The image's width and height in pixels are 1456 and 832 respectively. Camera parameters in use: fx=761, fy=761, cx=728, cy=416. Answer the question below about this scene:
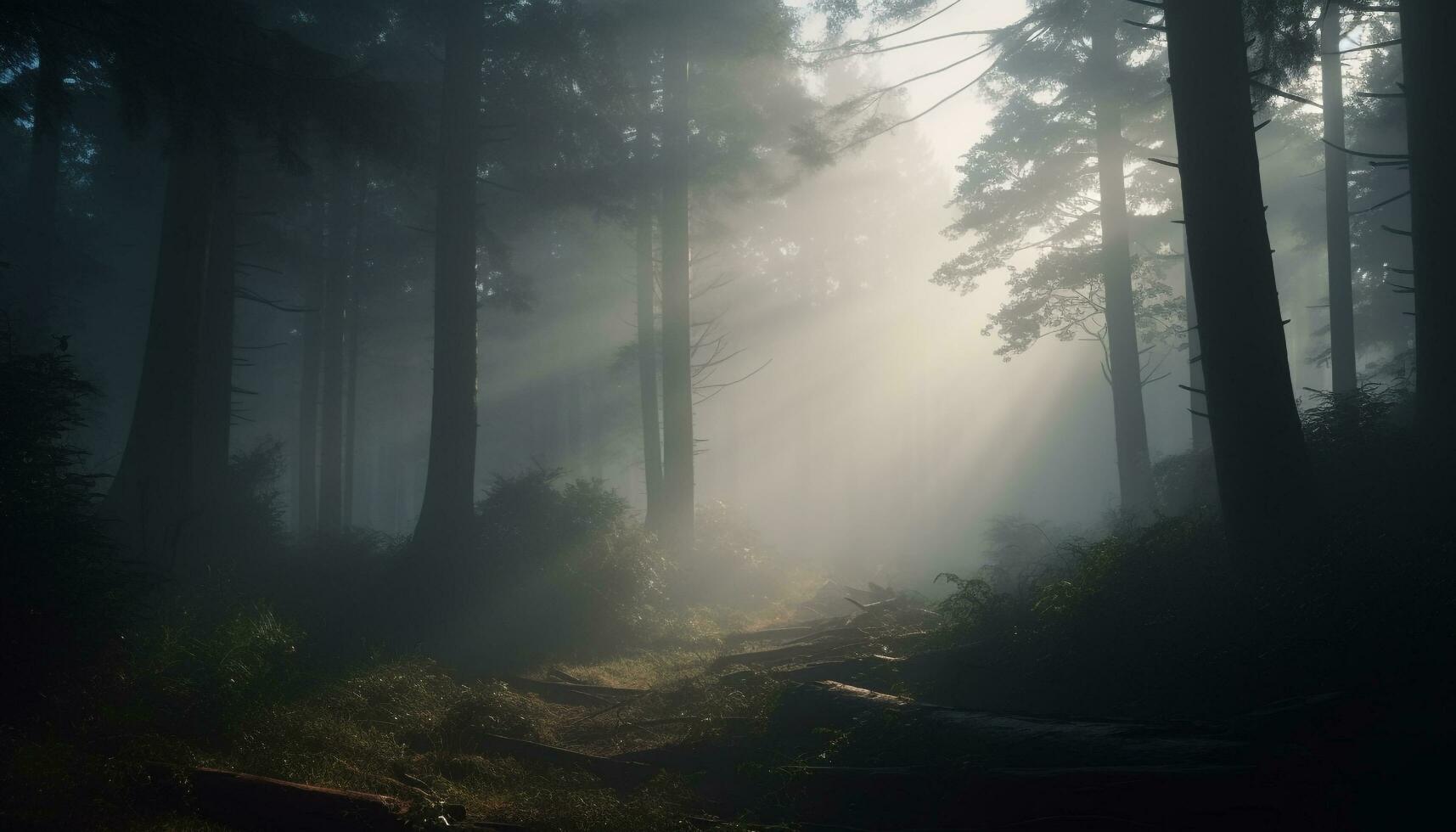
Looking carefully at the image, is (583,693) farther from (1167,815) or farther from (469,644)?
(1167,815)

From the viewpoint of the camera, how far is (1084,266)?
18266 millimetres

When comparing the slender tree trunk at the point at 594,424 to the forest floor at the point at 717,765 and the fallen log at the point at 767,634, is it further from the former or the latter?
the forest floor at the point at 717,765

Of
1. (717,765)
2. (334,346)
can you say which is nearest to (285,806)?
(717,765)

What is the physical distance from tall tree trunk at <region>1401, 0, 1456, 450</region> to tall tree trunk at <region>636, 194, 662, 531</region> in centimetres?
1360

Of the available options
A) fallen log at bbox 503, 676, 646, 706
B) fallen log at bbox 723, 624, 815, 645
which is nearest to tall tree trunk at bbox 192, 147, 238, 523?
fallen log at bbox 503, 676, 646, 706

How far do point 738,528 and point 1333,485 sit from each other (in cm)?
1480

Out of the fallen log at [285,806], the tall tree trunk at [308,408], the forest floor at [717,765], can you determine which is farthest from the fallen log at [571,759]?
the tall tree trunk at [308,408]

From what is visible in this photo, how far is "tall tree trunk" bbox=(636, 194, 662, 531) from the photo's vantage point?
18547mm

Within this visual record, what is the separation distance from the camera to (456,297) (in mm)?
13789

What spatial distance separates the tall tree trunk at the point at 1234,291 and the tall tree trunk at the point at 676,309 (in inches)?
463

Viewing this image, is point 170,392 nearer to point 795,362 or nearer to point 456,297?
point 456,297

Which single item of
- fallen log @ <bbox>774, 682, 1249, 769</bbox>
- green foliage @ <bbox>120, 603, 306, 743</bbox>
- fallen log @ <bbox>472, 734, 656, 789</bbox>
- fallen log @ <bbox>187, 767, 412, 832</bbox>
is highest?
green foliage @ <bbox>120, 603, 306, 743</bbox>

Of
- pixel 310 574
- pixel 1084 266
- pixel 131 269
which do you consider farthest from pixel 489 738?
pixel 131 269

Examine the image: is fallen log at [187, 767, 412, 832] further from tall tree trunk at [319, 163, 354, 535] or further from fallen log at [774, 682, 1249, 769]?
tall tree trunk at [319, 163, 354, 535]
